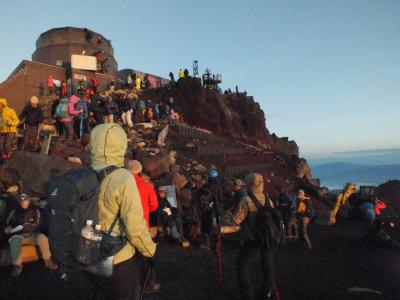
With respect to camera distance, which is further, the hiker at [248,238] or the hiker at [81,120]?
the hiker at [81,120]

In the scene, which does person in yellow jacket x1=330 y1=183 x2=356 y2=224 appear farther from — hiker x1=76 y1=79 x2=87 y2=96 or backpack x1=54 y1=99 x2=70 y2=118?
hiker x1=76 y1=79 x2=87 y2=96

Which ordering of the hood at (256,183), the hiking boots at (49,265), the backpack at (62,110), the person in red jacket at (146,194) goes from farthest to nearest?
the backpack at (62,110)
the hiking boots at (49,265)
the hood at (256,183)
the person in red jacket at (146,194)

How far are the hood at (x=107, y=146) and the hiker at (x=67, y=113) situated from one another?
11407mm

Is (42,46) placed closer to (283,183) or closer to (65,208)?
(283,183)

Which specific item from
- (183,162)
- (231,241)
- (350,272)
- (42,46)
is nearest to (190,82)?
(42,46)

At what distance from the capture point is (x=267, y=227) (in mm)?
4441

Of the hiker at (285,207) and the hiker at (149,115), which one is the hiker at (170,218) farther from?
the hiker at (149,115)

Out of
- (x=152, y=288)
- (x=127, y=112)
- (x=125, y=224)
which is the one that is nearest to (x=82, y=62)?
(x=127, y=112)

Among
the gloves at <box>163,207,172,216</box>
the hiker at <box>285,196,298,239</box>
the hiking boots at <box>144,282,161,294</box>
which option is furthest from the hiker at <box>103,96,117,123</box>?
the hiking boots at <box>144,282,161,294</box>

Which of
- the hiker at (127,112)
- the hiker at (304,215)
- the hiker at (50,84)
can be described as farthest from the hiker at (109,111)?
the hiker at (304,215)

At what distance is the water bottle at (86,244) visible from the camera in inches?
93.0

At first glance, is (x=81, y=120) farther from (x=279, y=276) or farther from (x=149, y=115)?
(x=279, y=276)

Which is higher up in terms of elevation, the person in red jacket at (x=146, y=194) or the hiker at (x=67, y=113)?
the hiker at (x=67, y=113)

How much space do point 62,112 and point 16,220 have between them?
7209 millimetres
